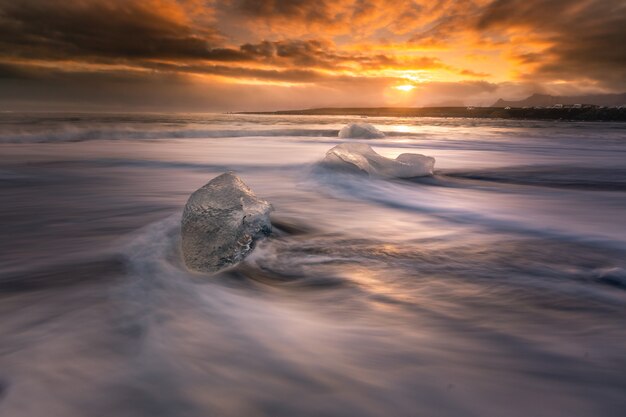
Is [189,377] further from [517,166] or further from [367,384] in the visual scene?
[517,166]

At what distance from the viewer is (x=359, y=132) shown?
838 inches

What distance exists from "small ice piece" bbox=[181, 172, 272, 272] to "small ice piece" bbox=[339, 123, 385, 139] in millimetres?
17586

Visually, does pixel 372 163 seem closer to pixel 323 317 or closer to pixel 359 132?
pixel 323 317

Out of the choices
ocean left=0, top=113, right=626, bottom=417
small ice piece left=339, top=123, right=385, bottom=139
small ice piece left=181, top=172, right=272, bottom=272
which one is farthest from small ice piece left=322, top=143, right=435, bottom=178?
small ice piece left=339, top=123, right=385, bottom=139

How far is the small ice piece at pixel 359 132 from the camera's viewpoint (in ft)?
67.3

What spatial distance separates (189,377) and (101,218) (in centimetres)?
347

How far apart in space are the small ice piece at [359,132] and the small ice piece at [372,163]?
12857 millimetres

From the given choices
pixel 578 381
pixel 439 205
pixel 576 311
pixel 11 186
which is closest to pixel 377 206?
pixel 439 205

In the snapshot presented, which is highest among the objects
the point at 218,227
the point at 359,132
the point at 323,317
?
the point at 359,132

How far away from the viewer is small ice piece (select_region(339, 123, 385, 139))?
20527 millimetres

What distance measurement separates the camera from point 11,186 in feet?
20.9

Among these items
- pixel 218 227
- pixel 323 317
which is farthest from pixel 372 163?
Result: pixel 323 317

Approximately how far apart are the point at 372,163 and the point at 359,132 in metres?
14.5

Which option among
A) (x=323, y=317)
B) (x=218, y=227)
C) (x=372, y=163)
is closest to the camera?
(x=323, y=317)
